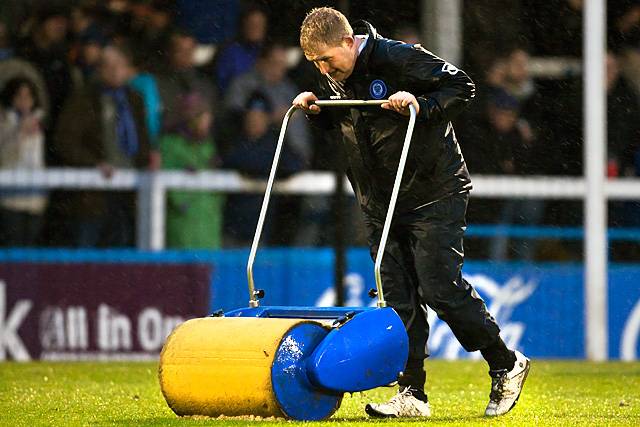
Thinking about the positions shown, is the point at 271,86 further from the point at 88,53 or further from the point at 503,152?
the point at 503,152

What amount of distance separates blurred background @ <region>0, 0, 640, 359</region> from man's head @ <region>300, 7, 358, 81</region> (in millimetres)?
6430

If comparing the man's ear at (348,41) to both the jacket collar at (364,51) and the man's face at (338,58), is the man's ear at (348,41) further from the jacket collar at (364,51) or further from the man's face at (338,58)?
the jacket collar at (364,51)

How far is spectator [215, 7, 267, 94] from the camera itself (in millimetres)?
14102

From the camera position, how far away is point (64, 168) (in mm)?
13805

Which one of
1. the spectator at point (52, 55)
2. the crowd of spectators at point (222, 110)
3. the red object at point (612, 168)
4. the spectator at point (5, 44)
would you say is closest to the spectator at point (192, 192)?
the crowd of spectators at point (222, 110)

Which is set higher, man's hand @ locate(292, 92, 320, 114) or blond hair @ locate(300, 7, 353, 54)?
blond hair @ locate(300, 7, 353, 54)

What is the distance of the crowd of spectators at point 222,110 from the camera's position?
13.8 m

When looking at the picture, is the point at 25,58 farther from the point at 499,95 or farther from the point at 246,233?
the point at 499,95

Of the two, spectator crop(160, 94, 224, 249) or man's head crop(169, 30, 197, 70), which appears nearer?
spectator crop(160, 94, 224, 249)

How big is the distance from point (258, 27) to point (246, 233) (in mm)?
1856

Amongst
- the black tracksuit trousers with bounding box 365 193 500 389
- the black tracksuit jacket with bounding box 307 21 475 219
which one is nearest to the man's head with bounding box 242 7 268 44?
the black tracksuit jacket with bounding box 307 21 475 219

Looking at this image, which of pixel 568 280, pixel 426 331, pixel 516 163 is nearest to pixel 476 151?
pixel 516 163

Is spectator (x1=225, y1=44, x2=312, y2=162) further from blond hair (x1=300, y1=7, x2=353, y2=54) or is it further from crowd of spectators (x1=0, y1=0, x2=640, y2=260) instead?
blond hair (x1=300, y1=7, x2=353, y2=54)

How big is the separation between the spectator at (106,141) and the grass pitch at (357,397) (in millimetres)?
1730
